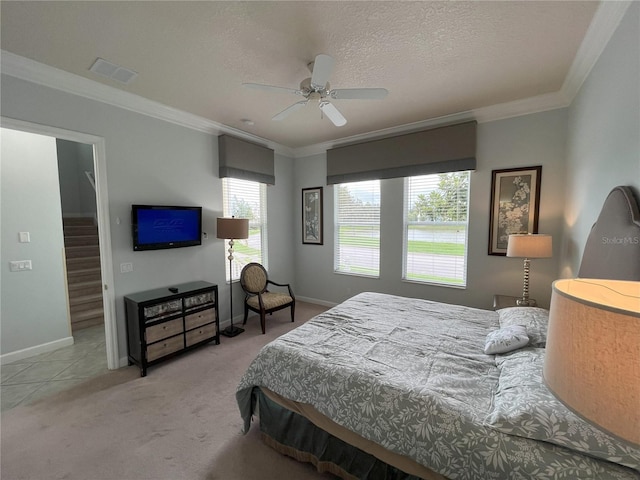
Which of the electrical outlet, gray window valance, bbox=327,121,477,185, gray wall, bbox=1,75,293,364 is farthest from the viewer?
gray window valance, bbox=327,121,477,185

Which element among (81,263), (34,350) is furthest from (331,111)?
(81,263)

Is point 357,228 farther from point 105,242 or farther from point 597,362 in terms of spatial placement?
point 597,362

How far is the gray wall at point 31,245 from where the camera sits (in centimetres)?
283

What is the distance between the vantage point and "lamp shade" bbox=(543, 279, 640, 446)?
1.65 ft

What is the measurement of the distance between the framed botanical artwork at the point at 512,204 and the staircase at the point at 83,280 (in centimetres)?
570

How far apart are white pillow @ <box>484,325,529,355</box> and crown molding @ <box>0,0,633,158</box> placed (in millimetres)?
2032

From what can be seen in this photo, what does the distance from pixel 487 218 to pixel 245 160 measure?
345cm

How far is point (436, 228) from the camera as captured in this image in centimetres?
375

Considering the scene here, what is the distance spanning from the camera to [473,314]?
2484 mm

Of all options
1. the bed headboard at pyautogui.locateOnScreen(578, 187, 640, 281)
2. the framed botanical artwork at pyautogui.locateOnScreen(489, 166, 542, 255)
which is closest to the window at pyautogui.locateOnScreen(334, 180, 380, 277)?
the framed botanical artwork at pyautogui.locateOnScreen(489, 166, 542, 255)

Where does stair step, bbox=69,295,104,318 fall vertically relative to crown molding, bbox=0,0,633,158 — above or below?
below

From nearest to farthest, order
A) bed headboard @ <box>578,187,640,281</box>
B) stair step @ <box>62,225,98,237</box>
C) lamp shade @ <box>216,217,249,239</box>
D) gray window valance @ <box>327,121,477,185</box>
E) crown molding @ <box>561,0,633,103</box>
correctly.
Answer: bed headboard @ <box>578,187,640,281</box>, crown molding @ <box>561,0,633,103</box>, gray window valance @ <box>327,121,477,185</box>, lamp shade @ <box>216,217,249,239</box>, stair step @ <box>62,225,98,237</box>

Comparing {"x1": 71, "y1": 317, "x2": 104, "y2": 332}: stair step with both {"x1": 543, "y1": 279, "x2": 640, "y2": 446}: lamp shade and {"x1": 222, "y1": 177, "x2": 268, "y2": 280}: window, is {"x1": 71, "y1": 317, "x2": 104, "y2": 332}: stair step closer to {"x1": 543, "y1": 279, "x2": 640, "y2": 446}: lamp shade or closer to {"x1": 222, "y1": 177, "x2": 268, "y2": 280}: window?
{"x1": 222, "y1": 177, "x2": 268, "y2": 280}: window

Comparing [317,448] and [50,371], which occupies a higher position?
[317,448]
